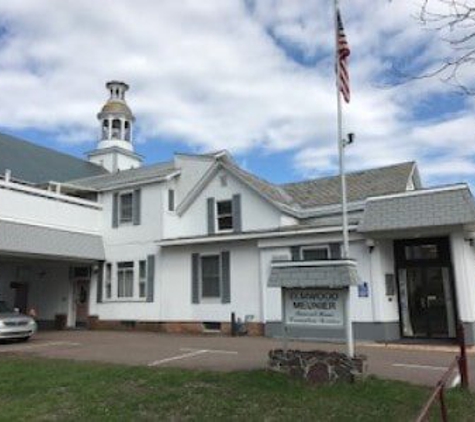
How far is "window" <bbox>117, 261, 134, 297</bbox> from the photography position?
26161 millimetres

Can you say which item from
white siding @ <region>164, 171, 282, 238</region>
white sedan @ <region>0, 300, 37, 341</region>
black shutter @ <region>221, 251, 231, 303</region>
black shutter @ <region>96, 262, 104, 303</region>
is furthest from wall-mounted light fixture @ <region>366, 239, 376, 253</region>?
black shutter @ <region>96, 262, 104, 303</region>

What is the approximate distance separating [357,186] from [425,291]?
5964mm

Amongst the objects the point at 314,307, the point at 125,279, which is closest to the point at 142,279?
the point at 125,279

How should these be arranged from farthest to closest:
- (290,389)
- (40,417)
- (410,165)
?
(410,165) → (290,389) → (40,417)

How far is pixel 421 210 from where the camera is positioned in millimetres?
18812

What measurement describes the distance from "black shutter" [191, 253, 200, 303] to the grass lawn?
39.2ft

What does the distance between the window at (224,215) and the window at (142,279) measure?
147 inches

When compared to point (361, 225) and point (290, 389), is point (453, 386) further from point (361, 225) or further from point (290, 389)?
point (361, 225)

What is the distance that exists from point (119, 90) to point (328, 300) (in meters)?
42.7

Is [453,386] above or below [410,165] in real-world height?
below

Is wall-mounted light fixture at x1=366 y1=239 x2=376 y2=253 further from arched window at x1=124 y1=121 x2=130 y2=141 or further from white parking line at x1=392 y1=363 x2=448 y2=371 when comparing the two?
arched window at x1=124 y1=121 x2=130 y2=141

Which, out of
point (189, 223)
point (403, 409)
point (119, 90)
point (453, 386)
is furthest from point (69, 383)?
point (119, 90)

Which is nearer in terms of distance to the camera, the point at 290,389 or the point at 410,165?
the point at 290,389

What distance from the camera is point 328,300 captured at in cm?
1166
